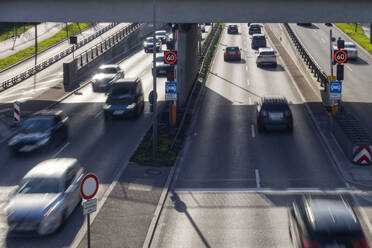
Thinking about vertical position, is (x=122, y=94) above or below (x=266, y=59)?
below

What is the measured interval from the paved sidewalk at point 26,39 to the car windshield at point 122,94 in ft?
102

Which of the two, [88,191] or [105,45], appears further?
[105,45]

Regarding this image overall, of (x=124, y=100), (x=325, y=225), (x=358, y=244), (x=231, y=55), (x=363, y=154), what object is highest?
(x=231, y=55)

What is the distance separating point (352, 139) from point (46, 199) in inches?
537

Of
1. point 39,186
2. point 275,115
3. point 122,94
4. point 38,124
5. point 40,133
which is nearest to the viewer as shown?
point 39,186

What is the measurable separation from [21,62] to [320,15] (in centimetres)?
3498

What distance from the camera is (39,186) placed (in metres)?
16.4

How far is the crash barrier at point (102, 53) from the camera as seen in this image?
Answer: 40.4m

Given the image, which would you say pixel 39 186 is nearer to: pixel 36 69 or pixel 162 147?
pixel 162 147

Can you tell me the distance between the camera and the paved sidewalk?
60969 millimetres

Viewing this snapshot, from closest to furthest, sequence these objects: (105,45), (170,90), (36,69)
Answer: (170,90), (36,69), (105,45)

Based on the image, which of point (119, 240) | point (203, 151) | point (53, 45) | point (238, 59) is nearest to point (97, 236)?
point (119, 240)

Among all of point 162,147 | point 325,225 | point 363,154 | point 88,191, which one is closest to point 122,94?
point 162,147

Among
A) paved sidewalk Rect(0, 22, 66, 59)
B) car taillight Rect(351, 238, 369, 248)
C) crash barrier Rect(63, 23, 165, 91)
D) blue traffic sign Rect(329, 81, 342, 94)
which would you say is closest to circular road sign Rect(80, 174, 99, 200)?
car taillight Rect(351, 238, 369, 248)
